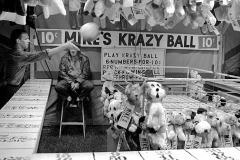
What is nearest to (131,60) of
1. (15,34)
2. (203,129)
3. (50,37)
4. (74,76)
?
(74,76)

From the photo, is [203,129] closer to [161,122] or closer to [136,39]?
[161,122]

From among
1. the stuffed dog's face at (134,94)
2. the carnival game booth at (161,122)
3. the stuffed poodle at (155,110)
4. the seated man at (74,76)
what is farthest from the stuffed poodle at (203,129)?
the seated man at (74,76)

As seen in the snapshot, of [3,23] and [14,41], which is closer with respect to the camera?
[3,23]

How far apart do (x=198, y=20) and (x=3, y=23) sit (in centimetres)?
186

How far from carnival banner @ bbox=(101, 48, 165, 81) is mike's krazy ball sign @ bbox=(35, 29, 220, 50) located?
0.33 feet

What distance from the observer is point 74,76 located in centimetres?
459

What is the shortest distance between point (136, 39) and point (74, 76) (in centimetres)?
124

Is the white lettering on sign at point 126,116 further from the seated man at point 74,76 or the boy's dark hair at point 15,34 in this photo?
the seated man at point 74,76

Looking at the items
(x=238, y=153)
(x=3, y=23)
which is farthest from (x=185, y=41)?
(x=238, y=153)

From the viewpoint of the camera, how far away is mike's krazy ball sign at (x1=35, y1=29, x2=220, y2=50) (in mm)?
4828

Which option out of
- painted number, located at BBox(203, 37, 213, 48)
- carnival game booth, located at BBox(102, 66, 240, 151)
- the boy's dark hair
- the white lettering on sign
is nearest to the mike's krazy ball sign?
painted number, located at BBox(203, 37, 213, 48)

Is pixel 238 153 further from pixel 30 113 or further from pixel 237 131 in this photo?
Answer: pixel 30 113

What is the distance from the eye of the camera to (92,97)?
5.09 m

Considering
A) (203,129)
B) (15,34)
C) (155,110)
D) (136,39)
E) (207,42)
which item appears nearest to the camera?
(155,110)
